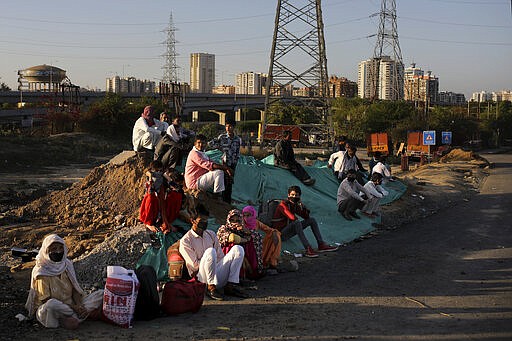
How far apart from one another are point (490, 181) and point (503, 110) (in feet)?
193

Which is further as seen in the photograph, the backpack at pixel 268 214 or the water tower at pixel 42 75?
the water tower at pixel 42 75

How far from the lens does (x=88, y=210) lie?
1163 cm

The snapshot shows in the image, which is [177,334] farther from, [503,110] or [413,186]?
[503,110]

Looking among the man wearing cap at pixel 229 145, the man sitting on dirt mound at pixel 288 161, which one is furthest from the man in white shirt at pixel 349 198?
the man wearing cap at pixel 229 145

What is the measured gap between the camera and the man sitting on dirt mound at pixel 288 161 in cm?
1496

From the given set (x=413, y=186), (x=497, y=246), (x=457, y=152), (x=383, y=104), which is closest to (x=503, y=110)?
(x=383, y=104)

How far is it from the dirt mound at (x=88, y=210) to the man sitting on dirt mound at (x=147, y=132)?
34cm

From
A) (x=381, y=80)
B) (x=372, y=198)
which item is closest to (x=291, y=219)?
(x=372, y=198)

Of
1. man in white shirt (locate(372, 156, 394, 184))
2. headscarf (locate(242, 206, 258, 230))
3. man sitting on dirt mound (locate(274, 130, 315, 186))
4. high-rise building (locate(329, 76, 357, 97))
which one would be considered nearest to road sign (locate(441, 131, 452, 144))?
man in white shirt (locate(372, 156, 394, 184))

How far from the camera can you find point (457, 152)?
3869 centimetres

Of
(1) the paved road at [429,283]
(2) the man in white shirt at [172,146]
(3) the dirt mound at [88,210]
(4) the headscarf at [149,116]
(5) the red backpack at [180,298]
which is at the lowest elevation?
(1) the paved road at [429,283]

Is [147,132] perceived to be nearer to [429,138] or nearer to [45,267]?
[45,267]

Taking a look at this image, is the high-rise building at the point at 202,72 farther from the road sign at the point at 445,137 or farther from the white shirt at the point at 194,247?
the white shirt at the point at 194,247

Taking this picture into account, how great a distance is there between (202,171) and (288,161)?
4.31 meters
